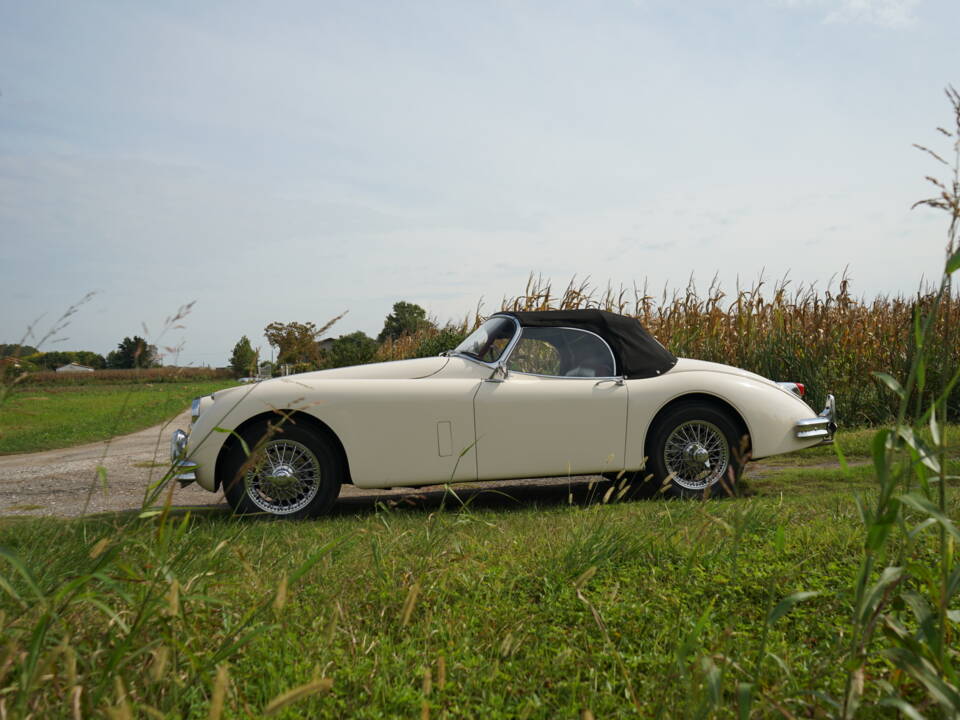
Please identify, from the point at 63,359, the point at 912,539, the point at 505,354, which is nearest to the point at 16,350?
the point at 63,359

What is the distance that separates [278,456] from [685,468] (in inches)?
135

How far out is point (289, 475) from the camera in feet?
19.1

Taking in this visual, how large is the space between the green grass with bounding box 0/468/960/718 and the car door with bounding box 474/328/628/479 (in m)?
1.89

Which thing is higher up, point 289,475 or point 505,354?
point 505,354

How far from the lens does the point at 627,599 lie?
329 cm

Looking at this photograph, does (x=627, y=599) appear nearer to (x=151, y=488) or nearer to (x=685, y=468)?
(x=151, y=488)

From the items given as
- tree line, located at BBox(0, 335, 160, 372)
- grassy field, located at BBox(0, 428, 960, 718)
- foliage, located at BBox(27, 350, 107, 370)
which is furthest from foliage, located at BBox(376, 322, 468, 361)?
tree line, located at BBox(0, 335, 160, 372)

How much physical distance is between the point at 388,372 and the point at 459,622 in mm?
3510

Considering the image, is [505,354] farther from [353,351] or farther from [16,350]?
[353,351]

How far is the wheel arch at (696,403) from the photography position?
21.5 ft

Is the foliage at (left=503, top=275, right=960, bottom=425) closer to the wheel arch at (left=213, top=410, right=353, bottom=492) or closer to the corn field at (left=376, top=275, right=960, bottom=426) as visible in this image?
the corn field at (left=376, top=275, right=960, bottom=426)

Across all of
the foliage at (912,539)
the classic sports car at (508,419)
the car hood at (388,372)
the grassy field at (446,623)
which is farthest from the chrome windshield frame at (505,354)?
the foliage at (912,539)

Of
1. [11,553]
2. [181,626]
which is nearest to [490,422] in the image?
[181,626]

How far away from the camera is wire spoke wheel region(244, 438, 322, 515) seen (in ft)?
19.0
